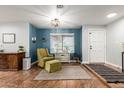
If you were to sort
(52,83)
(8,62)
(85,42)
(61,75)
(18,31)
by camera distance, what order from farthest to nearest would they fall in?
1. (85,42)
2. (18,31)
3. (8,62)
4. (61,75)
5. (52,83)

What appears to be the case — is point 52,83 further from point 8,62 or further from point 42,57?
point 42,57

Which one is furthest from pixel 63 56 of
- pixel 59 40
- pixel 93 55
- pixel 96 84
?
pixel 96 84

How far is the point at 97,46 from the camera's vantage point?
8492 millimetres

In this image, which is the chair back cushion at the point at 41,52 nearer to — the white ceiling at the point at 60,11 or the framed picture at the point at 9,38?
the framed picture at the point at 9,38

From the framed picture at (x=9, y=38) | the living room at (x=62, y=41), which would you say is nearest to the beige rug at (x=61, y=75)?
the living room at (x=62, y=41)

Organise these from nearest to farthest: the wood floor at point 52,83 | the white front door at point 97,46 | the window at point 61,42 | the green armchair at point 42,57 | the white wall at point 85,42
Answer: the wood floor at point 52,83
the green armchair at point 42,57
the white wall at point 85,42
the white front door at point 97,46
the window at point 61,42

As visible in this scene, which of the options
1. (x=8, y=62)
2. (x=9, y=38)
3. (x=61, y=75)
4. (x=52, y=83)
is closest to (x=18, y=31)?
(x=9, y=38)

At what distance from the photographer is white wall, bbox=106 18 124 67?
6.32 meters

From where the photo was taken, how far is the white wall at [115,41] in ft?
20.7

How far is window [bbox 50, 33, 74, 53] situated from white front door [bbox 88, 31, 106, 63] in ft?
5.61

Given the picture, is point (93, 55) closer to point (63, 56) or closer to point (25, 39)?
point (63, 56)

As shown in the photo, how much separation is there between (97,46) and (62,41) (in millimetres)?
2408
